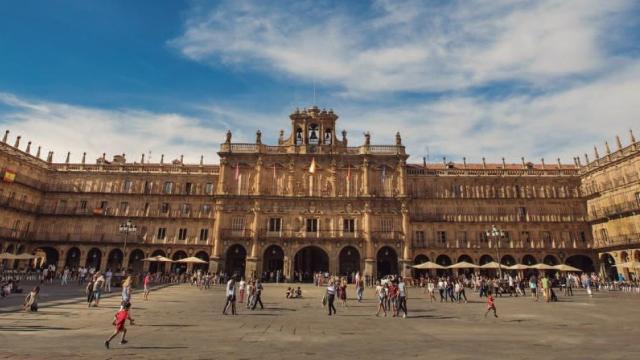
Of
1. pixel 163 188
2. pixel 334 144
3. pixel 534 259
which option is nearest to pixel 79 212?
pixel 163 188

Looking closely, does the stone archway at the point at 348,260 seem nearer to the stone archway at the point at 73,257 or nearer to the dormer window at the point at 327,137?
the dormer window at the point at 327,137

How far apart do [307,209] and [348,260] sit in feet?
27.3

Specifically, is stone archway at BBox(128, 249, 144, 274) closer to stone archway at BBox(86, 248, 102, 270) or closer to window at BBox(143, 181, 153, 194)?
stone archway at BBox(86, 248, 102, 270)

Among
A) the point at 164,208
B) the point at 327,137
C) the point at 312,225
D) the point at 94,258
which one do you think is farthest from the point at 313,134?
the point at 94,258

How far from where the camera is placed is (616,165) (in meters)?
45.5

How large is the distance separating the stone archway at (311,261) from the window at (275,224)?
4368mm

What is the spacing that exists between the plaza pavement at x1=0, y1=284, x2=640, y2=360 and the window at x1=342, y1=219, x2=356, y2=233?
84.8 feet

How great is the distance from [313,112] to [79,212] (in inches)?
1342

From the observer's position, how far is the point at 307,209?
47406 mm

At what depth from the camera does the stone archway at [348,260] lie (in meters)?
47.8

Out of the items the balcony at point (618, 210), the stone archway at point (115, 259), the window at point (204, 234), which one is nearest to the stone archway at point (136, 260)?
the stone archway at point (115, 259)

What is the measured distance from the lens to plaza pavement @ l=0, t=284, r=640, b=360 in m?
10.2

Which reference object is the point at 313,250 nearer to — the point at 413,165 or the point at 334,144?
the point at 334,144

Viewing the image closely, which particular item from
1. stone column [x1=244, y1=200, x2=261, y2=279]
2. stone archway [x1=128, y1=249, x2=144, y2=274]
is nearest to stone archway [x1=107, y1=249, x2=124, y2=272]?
stone archway [x1=128, y1=249, x2=144, y2=274]
